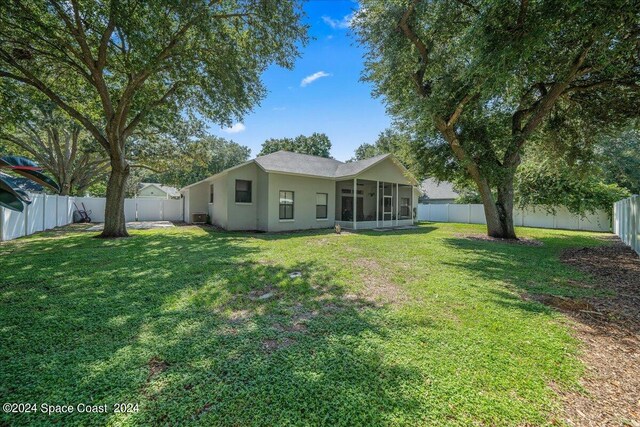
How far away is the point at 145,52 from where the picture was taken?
327 inches

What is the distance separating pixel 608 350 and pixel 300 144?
3625cm

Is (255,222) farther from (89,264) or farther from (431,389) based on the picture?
(431,389)

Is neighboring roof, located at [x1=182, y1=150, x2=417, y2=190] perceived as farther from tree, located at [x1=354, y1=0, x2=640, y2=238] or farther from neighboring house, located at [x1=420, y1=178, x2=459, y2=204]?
neighboring house, located at [x1=420, y1=178, x2=459, y2=204]

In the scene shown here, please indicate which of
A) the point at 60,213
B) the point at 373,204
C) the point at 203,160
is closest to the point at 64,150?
the point at 60,213

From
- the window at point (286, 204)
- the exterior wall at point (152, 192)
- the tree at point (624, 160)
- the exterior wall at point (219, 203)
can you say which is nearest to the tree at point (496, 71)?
the window at point (286, 204)

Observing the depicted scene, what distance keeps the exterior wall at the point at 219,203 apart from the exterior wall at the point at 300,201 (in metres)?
2.38

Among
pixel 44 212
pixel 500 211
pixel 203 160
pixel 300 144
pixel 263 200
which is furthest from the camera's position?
pixel 300 144

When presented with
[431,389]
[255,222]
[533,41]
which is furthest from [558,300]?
[255,222]

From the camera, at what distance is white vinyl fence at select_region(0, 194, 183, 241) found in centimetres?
1023

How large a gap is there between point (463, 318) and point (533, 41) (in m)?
6.46

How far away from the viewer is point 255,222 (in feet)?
47.7

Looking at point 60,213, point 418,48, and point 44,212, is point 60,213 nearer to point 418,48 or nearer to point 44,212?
point 44,212

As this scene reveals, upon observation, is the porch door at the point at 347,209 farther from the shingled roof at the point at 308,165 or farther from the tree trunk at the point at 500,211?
the tree trunk at the point at 500,211

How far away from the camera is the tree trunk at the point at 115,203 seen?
10836 mm
